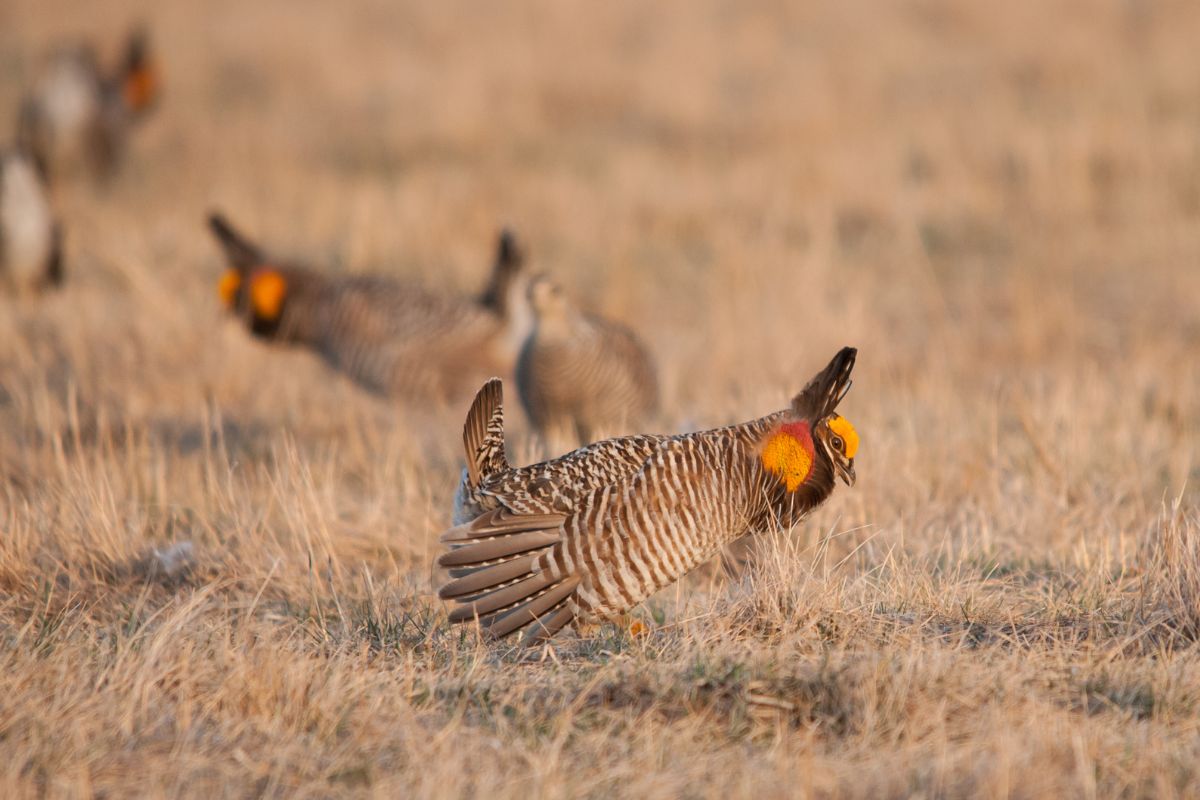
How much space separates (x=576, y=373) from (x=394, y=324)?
5.72 ft

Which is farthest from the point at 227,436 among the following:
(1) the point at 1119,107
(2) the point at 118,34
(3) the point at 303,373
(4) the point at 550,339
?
(2) the point at 118,34

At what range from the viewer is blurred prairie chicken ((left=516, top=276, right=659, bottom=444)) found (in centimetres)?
578

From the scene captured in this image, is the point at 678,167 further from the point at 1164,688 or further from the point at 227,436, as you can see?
the point at 1164,688

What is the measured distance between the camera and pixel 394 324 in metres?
7.22

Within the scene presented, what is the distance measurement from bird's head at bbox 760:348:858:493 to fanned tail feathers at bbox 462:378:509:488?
0.71 m

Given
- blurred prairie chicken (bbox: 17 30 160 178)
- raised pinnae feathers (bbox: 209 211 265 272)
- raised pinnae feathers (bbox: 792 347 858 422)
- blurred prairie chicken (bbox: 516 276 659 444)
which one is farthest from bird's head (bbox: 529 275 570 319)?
blurred prairie chicken (bbox: 17 30 160 178)

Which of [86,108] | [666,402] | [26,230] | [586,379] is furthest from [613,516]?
[86,108]

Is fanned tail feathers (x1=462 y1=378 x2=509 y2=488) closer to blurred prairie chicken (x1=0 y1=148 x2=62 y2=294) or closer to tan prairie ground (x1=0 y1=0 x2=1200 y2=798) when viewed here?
tan prairie ground (x1=0 y1=0 x2=1200 y2=798)

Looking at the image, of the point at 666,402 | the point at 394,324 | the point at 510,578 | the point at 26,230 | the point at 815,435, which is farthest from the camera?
the point at 26,230

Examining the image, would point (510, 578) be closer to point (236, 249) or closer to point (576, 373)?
point (576, 373)

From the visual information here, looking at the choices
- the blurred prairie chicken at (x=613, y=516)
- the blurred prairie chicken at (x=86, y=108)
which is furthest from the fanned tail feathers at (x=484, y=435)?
the blurred prairie chicken at (x=86, y=108)

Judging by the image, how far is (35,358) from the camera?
7.37m

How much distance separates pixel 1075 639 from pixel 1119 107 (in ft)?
29.1

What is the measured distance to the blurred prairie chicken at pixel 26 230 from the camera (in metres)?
8.80
